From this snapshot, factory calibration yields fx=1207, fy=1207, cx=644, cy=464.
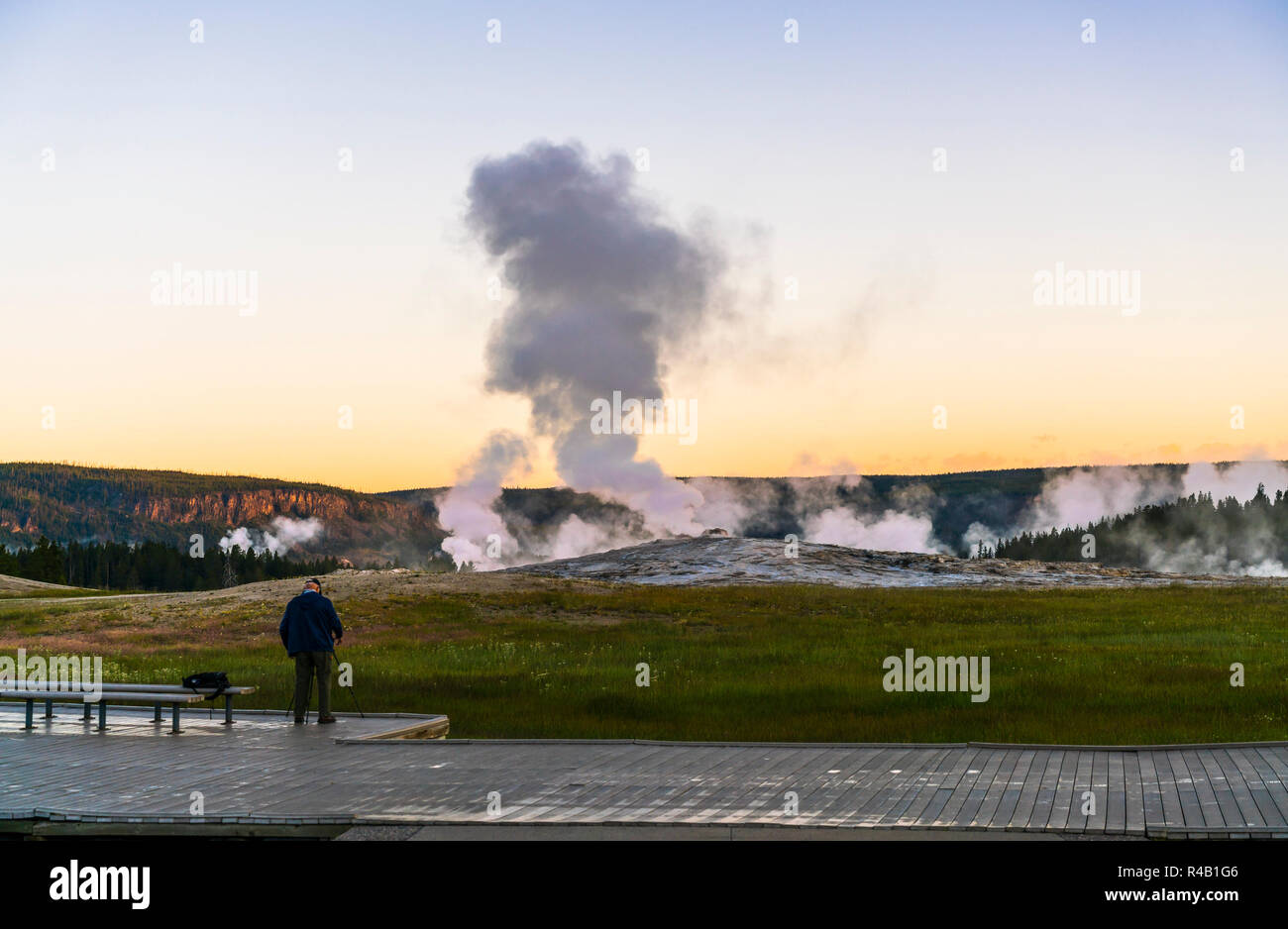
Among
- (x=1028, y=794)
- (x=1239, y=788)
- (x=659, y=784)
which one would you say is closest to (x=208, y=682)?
(x=659, y=784)

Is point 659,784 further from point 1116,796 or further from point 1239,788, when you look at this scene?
point 1239,788

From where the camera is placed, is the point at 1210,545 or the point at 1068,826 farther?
the point at 1210,545

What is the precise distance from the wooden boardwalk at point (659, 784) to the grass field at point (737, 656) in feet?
11.9

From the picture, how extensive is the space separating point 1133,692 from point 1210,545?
476ft

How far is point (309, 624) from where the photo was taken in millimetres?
16781

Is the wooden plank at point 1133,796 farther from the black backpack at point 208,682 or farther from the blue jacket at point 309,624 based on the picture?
the black backpack at point 208,682

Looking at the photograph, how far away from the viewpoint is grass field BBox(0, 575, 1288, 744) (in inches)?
733

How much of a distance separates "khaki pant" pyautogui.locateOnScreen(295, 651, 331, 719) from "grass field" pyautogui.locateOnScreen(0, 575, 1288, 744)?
231cm

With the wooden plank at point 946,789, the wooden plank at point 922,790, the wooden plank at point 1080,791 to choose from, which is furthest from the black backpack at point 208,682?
the wooden plank at point 1080,791

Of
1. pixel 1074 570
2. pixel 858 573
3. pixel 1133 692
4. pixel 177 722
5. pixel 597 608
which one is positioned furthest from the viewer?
pixel 1074 570

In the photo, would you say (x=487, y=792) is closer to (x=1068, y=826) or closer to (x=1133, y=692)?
(x=1068, y=826)

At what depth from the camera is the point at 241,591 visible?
5881 centimetres

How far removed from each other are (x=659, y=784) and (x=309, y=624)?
716 centimetres
